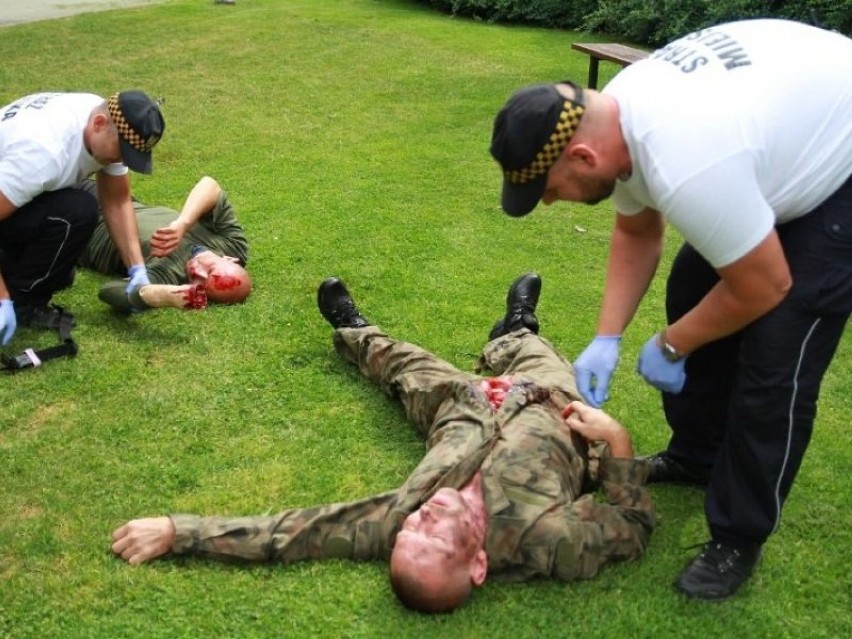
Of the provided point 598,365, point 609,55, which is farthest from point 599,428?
point 609,55

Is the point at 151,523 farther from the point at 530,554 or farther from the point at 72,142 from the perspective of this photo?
the point at 72,142

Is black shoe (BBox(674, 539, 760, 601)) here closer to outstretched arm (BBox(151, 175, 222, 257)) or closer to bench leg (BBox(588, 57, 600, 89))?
outstretched arm (BBox(151, 175, 222, 257))

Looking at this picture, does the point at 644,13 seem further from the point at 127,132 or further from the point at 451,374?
the point at 451,374

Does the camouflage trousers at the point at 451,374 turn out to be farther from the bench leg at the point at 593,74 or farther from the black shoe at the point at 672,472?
the bench leg at the point at 593,74

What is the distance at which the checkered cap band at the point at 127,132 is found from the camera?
152 inches

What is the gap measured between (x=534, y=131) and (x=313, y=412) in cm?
173

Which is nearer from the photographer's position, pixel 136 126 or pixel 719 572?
pixel 719 572

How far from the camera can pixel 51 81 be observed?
27.5 feet

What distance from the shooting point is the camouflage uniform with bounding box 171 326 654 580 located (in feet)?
9.04

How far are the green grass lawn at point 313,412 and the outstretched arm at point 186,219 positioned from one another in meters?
0.33

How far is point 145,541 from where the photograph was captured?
279 cm

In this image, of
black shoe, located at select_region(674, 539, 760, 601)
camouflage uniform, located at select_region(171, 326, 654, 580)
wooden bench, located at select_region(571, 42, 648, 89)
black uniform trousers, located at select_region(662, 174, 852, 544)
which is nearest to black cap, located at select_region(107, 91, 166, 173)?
camouflage uniform, located at select_region(171, 326, 654, 580)

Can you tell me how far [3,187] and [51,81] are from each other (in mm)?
5125

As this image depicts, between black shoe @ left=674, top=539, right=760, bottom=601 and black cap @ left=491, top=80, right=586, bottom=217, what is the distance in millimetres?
1191
